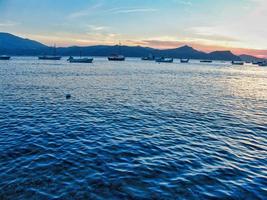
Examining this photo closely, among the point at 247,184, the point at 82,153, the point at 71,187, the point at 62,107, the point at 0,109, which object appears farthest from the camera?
the point at 62,107

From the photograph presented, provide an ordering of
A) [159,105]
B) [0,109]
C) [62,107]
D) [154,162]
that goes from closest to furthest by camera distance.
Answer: [154,162]
[0,109]
[62,107]
[159,105]

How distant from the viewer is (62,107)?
3741 cm

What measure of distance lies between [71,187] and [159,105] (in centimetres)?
2820

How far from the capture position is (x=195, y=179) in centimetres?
1575

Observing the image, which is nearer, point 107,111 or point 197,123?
point 197,123

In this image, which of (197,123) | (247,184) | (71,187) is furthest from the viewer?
(197,123)

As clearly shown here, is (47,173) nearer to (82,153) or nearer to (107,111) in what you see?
(82,153)

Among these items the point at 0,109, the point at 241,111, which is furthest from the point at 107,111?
the point at 241,111

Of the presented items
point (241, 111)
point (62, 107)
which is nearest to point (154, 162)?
point (62, 107)

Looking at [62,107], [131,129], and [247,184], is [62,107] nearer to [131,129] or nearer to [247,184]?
[131,129]

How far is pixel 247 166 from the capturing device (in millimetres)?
18266

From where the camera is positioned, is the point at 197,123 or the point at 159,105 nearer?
the point at 197,123

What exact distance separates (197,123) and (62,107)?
1982cm

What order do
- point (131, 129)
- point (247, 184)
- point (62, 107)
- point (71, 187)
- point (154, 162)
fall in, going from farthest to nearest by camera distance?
point (62, 107) < point (131, 129) < point (154, 162) < point (247, 184) < point (71, 187)
